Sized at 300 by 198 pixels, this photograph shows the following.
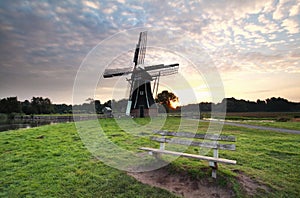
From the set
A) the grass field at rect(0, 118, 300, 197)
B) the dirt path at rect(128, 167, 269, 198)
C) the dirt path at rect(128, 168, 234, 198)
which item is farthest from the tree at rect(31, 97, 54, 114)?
the dirt path at rect(128, 167, 269, 198)

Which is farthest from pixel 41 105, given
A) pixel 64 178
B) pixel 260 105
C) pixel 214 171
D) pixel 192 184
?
pixel 214 171

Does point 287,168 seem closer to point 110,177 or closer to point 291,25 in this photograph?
point 110,177

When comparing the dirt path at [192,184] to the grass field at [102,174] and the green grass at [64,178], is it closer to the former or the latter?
the grass field at [102,174]

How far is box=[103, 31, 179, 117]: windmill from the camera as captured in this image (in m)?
22.7

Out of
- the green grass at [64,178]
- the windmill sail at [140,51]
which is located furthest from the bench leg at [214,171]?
the windmill sail at [140,51]

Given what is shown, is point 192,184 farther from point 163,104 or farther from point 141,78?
point 141,78

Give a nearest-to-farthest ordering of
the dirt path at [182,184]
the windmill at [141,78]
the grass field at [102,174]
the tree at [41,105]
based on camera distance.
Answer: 1. the dirt path at [182,184]
2. the grass field at [102,174]
3. the windmill at [141,78]
4. the tree at [41,105]

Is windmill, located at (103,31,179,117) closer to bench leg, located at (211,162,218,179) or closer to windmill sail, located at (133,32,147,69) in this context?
windmill sail, located at (133,32,147,69)

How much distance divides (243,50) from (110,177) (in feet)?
35.9

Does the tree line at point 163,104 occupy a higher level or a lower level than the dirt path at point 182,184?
higher

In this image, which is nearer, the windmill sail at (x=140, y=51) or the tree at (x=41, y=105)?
the windmill sail at (x=140, y=51)

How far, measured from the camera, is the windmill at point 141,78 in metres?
22.7

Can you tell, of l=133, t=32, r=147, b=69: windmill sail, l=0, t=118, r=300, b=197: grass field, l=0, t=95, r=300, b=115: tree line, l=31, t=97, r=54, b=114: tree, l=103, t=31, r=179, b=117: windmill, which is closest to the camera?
l=0, t=118, r=300, b=197: grass field

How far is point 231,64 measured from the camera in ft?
43.0
